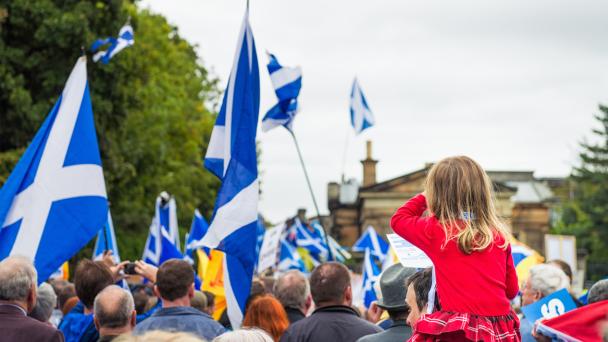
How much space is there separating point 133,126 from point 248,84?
75.3 ft

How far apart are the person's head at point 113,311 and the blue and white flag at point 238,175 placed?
4.22ft

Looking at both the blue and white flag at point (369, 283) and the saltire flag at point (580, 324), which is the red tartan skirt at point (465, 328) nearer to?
the saltire flag at point (580, 324)

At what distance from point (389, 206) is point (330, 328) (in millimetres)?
54633

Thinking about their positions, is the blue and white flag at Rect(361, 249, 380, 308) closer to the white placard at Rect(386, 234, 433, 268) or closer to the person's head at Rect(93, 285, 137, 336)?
the person's head at Rect(93, 285, 137, 336)

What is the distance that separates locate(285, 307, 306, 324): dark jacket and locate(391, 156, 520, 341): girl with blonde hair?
309cm

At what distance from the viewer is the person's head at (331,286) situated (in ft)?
20.9

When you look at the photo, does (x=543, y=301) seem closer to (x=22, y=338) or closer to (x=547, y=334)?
(x=547, y=334)

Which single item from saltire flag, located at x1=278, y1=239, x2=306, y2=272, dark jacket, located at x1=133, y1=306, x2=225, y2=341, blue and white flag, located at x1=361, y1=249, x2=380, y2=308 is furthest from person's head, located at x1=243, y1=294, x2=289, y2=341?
saltire flag, located at x1=278, y1=239, x2=306, y2=272

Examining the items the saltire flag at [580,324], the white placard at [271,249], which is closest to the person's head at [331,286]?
the saltire flag at [580,324]

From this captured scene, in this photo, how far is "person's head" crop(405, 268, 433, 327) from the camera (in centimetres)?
460

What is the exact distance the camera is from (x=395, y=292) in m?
5.59

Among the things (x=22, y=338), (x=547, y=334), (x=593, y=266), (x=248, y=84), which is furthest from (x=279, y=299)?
(x=593, y=266)

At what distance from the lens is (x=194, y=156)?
3891 centimetres

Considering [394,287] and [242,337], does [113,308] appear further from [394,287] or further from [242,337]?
[242,337]
